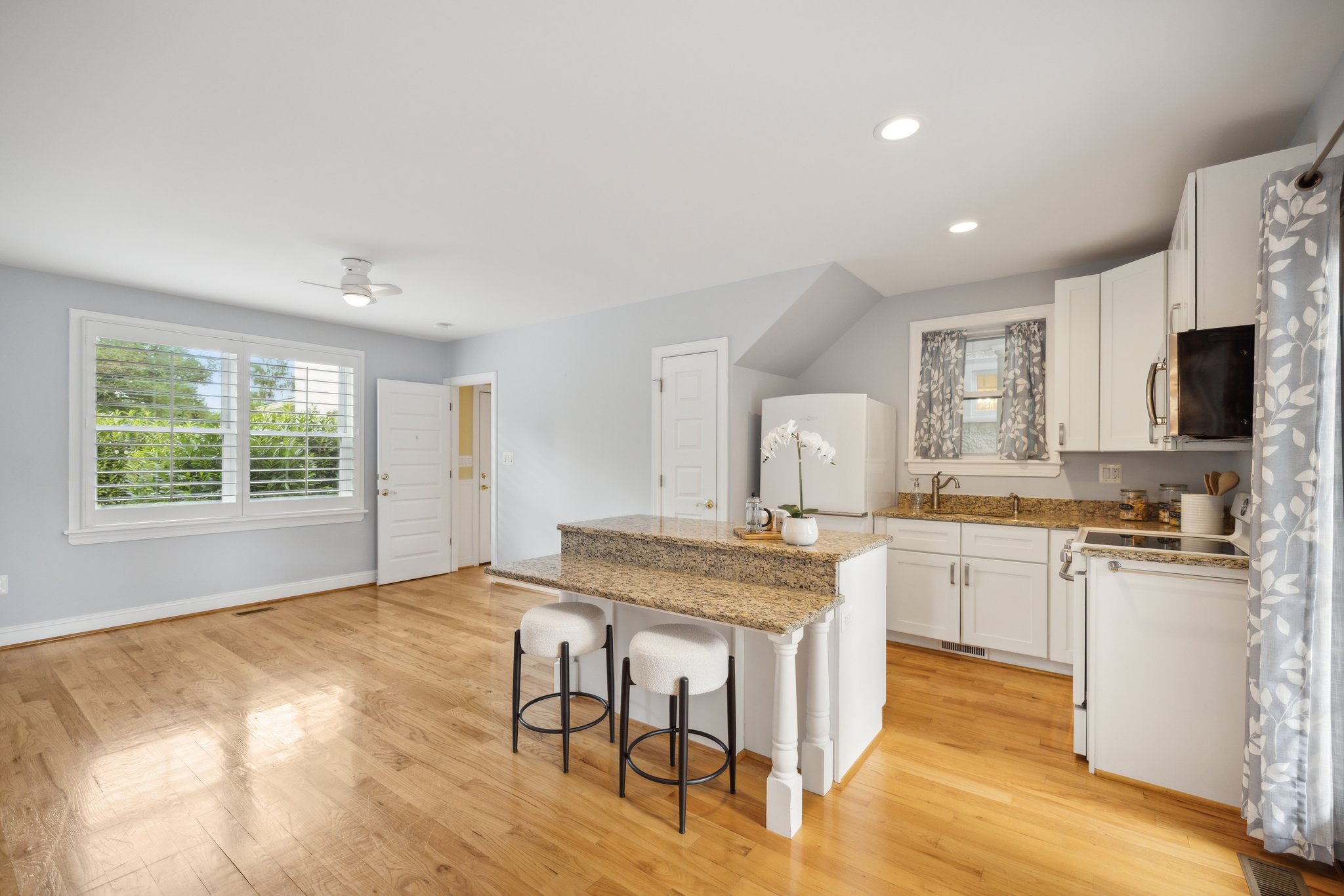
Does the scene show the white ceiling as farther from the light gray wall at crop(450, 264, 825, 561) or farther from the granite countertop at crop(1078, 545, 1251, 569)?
the granite countertop at crop(1078, 545, 1251, 569)

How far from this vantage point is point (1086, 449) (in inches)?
133

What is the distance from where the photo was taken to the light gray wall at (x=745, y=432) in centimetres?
423

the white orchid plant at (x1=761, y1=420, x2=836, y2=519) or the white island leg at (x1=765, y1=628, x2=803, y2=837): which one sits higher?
the white orchid plant at (x1=761, y1=420, x2=836, y2=519)

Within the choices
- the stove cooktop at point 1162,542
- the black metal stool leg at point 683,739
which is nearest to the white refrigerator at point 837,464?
the stove cooktop at point 1162,542

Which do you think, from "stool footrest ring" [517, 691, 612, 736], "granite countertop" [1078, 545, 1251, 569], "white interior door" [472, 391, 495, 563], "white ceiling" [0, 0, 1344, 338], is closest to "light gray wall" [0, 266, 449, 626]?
"white ceiling" [0, 0, 1344, 338]

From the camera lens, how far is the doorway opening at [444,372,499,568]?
628 centimetres

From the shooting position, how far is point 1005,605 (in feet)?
11.7

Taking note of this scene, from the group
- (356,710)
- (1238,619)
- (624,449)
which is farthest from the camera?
(624,449)

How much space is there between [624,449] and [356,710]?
8.58 ft

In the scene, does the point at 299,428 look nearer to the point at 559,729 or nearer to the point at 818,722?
the point at 559,729

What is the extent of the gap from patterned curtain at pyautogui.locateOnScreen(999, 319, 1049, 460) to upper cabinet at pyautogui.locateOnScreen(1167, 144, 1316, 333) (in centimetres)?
170

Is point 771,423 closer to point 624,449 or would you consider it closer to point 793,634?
point 624,449

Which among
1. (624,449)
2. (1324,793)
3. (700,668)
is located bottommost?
(1324,793)

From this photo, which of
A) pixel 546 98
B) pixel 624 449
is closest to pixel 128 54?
pixel 546 98
